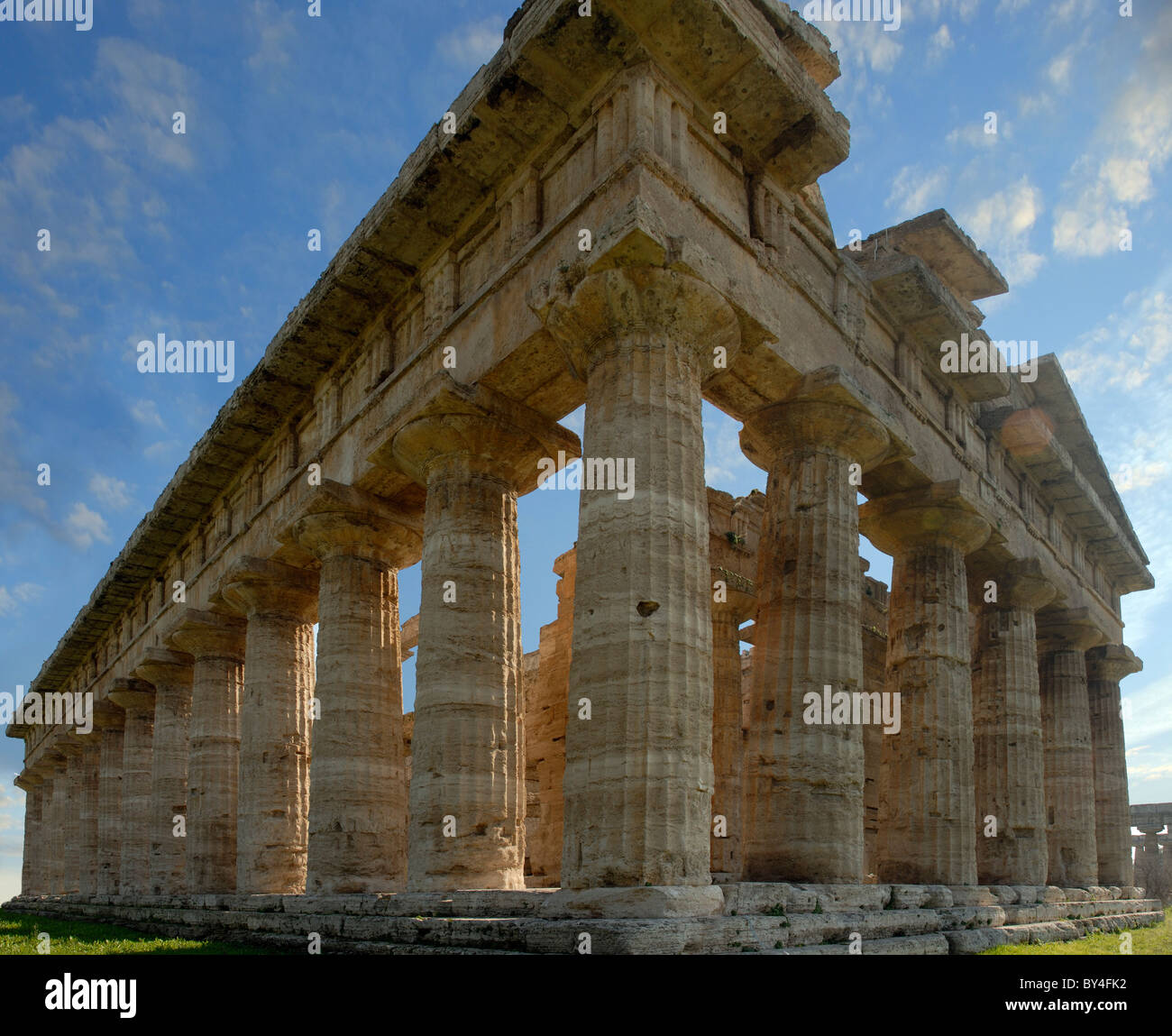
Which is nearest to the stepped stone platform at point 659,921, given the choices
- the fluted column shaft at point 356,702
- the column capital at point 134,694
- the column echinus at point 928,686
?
the column echinus at point 928,686

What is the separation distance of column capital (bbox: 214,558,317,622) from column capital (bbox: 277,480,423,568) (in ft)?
5.80

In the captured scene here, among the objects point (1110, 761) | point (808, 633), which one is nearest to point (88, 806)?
point (808, 633)

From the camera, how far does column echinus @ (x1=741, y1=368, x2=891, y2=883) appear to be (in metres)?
11.1

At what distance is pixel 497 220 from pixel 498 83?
1.78m

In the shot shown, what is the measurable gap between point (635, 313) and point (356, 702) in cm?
720

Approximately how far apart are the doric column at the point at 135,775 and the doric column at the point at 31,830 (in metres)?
16.0

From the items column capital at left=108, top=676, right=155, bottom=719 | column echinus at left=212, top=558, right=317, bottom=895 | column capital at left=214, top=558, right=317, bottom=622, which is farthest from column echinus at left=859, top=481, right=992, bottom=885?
column capital at left=108, top=676, right=155, bottom=719

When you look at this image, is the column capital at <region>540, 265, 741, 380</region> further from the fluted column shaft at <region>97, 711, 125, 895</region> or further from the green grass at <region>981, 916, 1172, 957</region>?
the fluted column shaft at <region>97, 711, 125, 895</region>

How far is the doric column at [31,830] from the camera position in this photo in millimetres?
37844

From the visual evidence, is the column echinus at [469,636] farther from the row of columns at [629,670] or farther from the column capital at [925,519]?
the column capital at [925,519]

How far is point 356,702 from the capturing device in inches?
561
